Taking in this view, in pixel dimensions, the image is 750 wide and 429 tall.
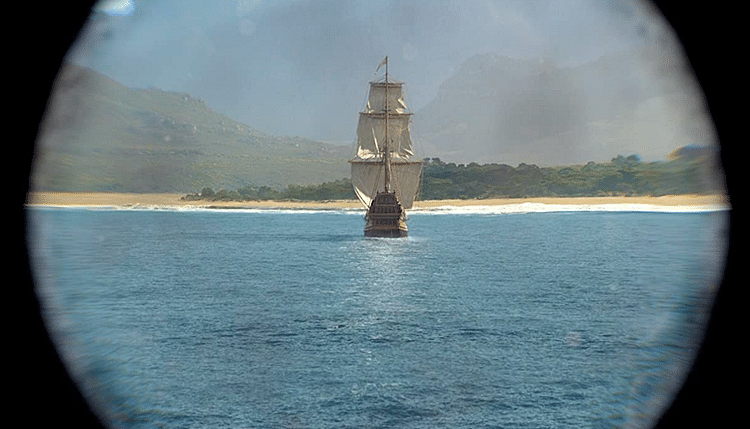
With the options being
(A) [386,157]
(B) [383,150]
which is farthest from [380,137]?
(A) [386,157]

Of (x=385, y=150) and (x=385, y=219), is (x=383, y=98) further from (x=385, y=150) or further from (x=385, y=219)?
(x=385, y=219)

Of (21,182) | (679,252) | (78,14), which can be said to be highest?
(78,14)

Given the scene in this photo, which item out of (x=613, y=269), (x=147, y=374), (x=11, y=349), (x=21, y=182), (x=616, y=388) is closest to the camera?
(x=21, y=182)

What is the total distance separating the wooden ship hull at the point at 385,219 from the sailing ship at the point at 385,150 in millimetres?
12705

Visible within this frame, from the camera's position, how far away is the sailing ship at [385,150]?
119188 millimetres

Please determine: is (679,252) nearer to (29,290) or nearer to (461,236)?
(461,236)

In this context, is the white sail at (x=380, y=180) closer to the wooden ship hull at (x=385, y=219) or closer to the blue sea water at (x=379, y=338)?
the wooden ship hull at (x=385, y=219)

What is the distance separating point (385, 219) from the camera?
103m

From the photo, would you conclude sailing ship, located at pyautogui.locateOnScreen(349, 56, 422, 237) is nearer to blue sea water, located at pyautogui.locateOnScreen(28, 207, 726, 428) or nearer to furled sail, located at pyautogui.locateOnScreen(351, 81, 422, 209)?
furled sail, located at pyautogui.locateOnScreen(351, 81, 422, 209)

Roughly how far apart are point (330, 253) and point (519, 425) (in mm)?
58982

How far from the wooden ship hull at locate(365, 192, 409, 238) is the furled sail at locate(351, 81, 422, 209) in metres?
14.9

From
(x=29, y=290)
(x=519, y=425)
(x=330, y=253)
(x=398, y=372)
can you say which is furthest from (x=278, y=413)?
(x=330, y=253)

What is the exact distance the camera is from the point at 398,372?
89.3 feet

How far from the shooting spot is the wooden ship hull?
103312mm
